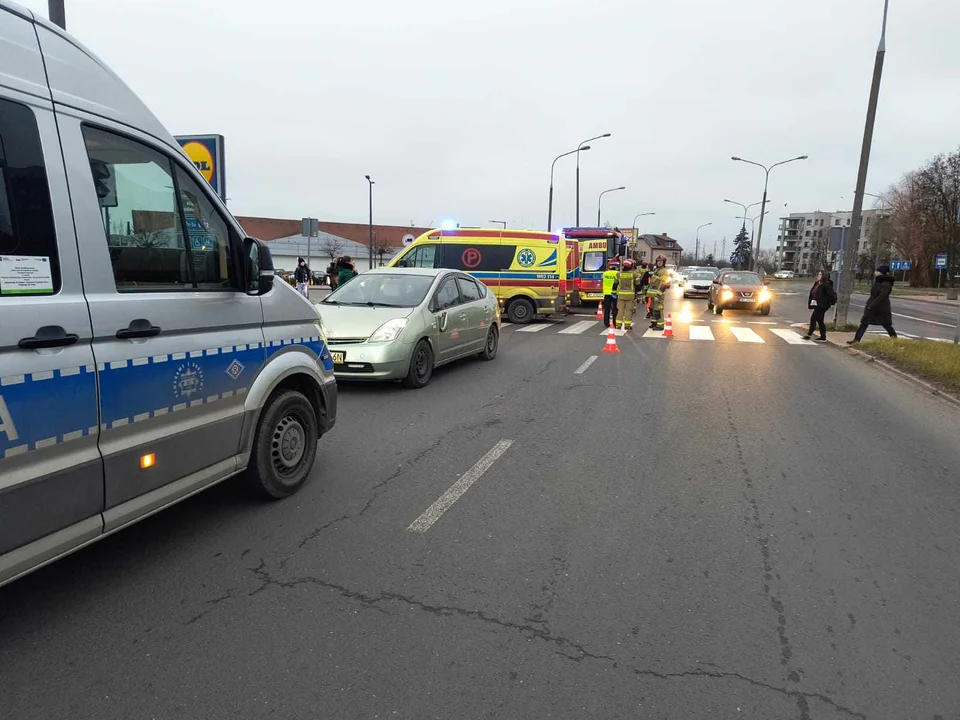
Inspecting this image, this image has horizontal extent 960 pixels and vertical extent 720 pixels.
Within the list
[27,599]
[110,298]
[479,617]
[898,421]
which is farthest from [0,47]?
[898,421]

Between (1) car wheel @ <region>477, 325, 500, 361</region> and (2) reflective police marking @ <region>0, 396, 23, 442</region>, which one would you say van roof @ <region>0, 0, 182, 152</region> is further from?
(1) car wheel @ <region>477, 325, 500, 361</region>

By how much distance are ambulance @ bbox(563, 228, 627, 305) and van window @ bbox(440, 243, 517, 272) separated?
22.3ft

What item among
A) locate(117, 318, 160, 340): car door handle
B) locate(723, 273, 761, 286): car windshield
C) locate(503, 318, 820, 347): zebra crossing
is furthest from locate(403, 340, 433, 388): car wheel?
locate(723, 273, 761, 286): car windshield

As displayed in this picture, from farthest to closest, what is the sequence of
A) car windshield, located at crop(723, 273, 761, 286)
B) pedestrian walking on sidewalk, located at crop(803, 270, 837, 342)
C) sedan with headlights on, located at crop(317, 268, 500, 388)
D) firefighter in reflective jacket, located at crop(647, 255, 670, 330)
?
car windshield, located at crop(723, 273, 761, 286), firefighter in reflective jacket, located at crop(647, 255, 670, 330), pedestrian walking on sidewalk, located at crop(803, 270, 837, 342), sedan with headlights on, located at crop(317, 268, 500, 388)

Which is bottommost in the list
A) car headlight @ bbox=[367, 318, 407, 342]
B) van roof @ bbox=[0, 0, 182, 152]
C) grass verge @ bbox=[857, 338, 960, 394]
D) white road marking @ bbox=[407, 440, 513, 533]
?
grass verge @ bbox=[857, 338, 960, 394]

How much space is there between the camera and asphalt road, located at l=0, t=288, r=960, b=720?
2.41 meters

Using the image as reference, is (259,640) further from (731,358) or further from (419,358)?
(731,358)

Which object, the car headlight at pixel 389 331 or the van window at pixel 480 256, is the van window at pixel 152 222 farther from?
the van window at pixel 480 256

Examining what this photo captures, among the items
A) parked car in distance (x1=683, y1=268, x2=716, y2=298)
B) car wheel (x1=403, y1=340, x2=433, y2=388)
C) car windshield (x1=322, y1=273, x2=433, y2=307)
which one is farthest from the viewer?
parked car in distance (x1=683, y1=268, x2=716, y2=298)

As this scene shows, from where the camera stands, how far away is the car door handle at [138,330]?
2877 mm

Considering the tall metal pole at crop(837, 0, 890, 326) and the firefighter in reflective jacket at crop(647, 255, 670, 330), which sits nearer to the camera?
the tall metal pole at crop(837, 0, 890, 326)

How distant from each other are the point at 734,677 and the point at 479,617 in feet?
3.75

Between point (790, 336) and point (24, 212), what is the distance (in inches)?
634

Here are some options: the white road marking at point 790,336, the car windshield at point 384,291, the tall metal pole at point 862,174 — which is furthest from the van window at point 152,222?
the tall metal pole at point 862,174
